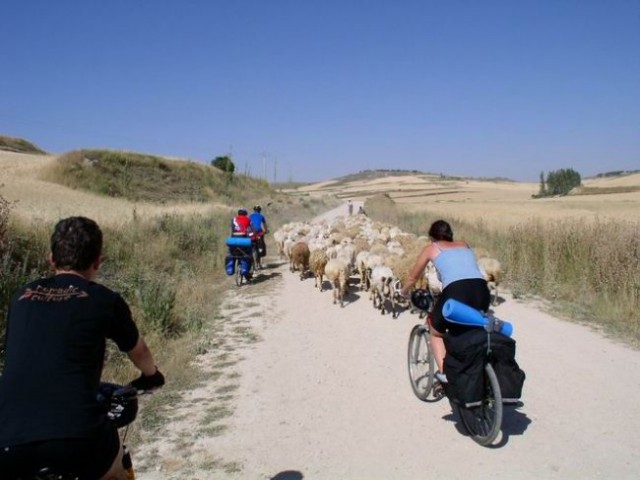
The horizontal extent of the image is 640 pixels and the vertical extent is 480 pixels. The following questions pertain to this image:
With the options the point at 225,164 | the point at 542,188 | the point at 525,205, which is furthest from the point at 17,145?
the point at 542,188

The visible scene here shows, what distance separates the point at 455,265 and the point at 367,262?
6.51m

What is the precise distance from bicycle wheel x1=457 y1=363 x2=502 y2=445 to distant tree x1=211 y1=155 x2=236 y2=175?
149 feet

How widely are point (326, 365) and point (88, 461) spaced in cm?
472

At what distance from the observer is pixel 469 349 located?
4508 millimetres

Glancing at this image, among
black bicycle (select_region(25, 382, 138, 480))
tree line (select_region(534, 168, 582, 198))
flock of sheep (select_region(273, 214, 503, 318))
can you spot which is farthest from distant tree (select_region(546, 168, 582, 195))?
black bicycle (select_region(25, 382, 138, 480))

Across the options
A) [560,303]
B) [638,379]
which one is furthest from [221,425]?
[560,303]

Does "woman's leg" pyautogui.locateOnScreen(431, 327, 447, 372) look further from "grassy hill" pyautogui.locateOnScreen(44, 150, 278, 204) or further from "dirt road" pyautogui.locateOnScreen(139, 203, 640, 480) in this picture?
"grassy hill" pyautogui.locateOnScreen(44, 150, 278, 204)

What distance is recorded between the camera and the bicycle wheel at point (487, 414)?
175 inches

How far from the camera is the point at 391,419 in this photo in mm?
5262

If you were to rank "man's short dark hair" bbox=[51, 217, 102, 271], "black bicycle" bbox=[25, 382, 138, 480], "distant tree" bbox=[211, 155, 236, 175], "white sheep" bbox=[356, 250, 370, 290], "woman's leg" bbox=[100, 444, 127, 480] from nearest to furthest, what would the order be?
"woman's leg" bbox=[100, 444, 127, 480]
"man's short dark hair" bbox=[51, 217, 102, 271]
"black bicycle" bbox=[25, 382, 138, 480]
"white sheep" bbox=[356, 250, 370, 290]
"distant tree" bbox=[211, 155, 236, 175]

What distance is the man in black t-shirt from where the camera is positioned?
2258mm

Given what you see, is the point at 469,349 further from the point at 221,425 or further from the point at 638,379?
the point at 638,379

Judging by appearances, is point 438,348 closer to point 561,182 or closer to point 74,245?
point 74,245

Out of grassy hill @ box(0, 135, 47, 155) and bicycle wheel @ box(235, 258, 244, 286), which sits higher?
grassy hill @ box(0, 135, 47, 155)
